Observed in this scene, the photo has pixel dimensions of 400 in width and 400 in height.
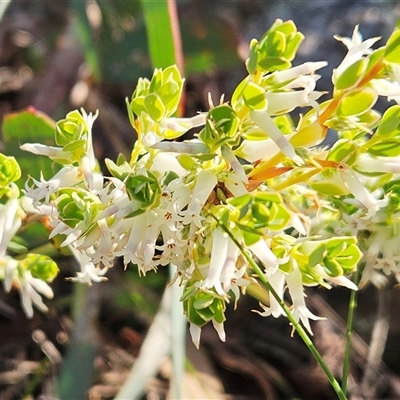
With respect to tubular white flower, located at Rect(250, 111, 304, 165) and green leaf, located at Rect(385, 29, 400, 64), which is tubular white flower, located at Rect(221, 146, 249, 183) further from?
green leaf, located at Rect(385, 29, 400, 64)

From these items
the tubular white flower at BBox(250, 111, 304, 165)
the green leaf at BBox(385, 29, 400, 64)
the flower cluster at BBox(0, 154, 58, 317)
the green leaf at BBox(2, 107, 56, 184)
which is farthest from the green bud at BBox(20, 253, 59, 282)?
the green leaf at BBox(385, 29, 400, 64)

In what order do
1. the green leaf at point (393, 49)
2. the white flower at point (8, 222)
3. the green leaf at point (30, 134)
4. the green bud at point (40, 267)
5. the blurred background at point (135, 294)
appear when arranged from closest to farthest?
1. the green leaf at point (393, 49)
2. the white flower at point (8, 222)
3. the green bud at point (40, 267)
4. the green leaf at point (30, 134)
5. the blurred background at point (135, 294)

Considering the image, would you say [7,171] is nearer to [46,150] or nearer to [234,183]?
[46,150]

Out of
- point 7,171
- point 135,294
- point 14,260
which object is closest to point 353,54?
point 7,171

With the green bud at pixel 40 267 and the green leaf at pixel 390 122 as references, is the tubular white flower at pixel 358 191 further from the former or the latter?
the green bud at pixel 40 267

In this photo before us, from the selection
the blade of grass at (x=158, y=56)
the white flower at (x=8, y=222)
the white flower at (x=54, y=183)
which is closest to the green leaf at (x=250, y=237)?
the white flower at (x=54, y=183)
